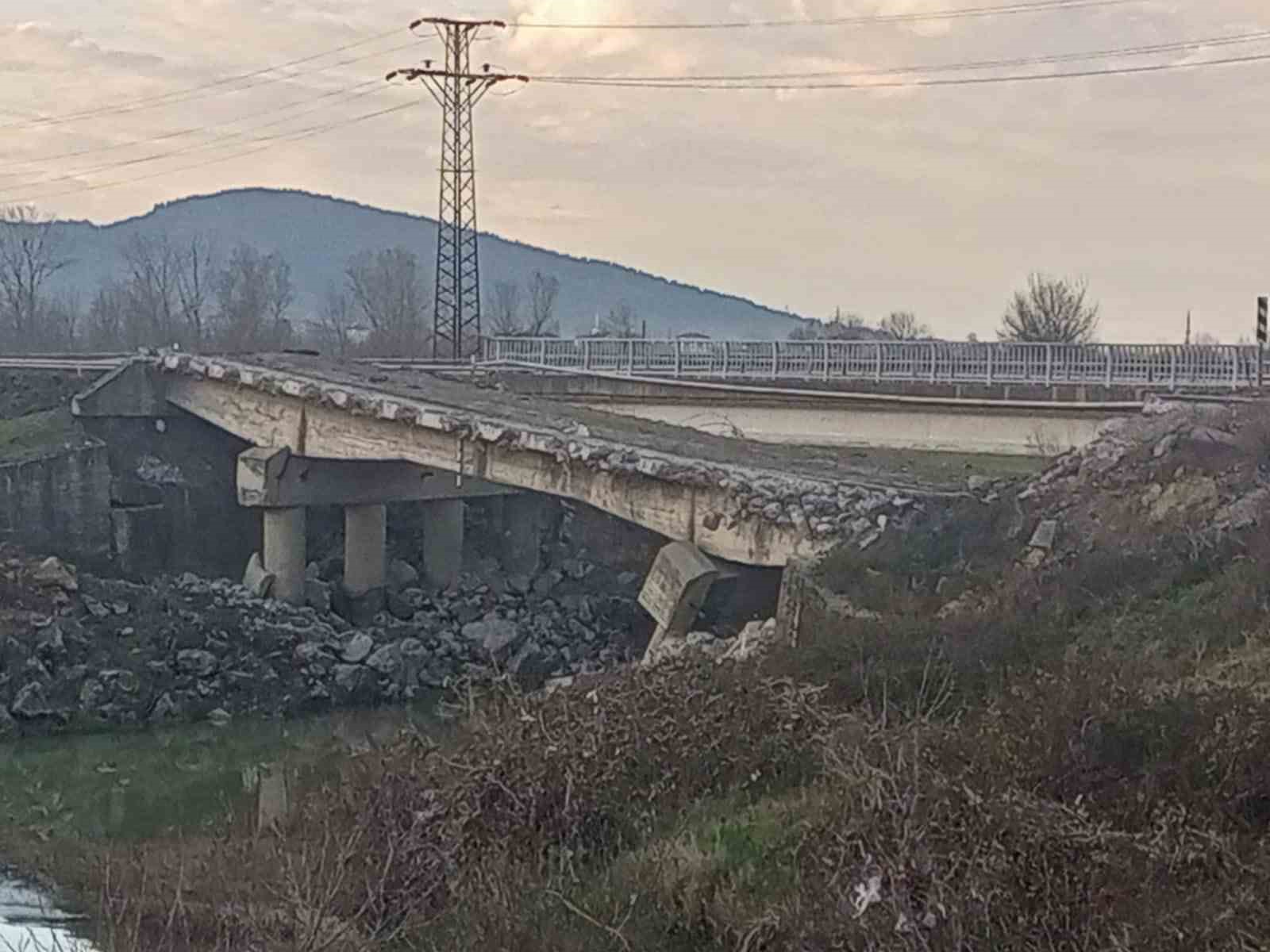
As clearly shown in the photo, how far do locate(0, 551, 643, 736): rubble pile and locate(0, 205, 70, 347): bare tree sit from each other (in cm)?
3911

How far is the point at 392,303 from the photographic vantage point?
9094 cm

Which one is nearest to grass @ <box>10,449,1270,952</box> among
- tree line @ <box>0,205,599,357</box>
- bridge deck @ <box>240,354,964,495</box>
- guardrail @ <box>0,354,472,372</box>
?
bridge deck @ <box>240,354,964,495</box>

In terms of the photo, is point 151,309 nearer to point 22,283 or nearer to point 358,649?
point 22,283

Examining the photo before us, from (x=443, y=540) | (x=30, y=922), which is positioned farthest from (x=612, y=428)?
(x=30, y=922)

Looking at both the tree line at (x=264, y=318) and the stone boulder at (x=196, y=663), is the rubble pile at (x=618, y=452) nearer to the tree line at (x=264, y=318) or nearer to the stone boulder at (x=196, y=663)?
the stone boulder at (x=196, y=663)

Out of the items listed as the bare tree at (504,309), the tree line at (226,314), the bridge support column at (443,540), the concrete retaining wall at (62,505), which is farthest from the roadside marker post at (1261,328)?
the bare tree at (504,309)

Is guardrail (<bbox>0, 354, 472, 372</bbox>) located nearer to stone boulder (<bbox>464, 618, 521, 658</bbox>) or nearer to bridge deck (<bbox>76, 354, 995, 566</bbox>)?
bridge deck (<bbox>76, 354, 995, 566</bbox>)

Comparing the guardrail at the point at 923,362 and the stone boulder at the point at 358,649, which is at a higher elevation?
the guardrail at the point at 923,362

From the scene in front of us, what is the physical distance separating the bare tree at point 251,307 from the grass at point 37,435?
24.4m

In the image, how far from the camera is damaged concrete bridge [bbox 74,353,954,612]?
2314 centimetres

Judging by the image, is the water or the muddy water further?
the muddy water

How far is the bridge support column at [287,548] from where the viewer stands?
32.7 m

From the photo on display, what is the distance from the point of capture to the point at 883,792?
885 centimetres

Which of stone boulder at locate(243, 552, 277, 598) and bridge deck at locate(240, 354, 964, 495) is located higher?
bridge deck at locate(240, 354, 964, 495)
